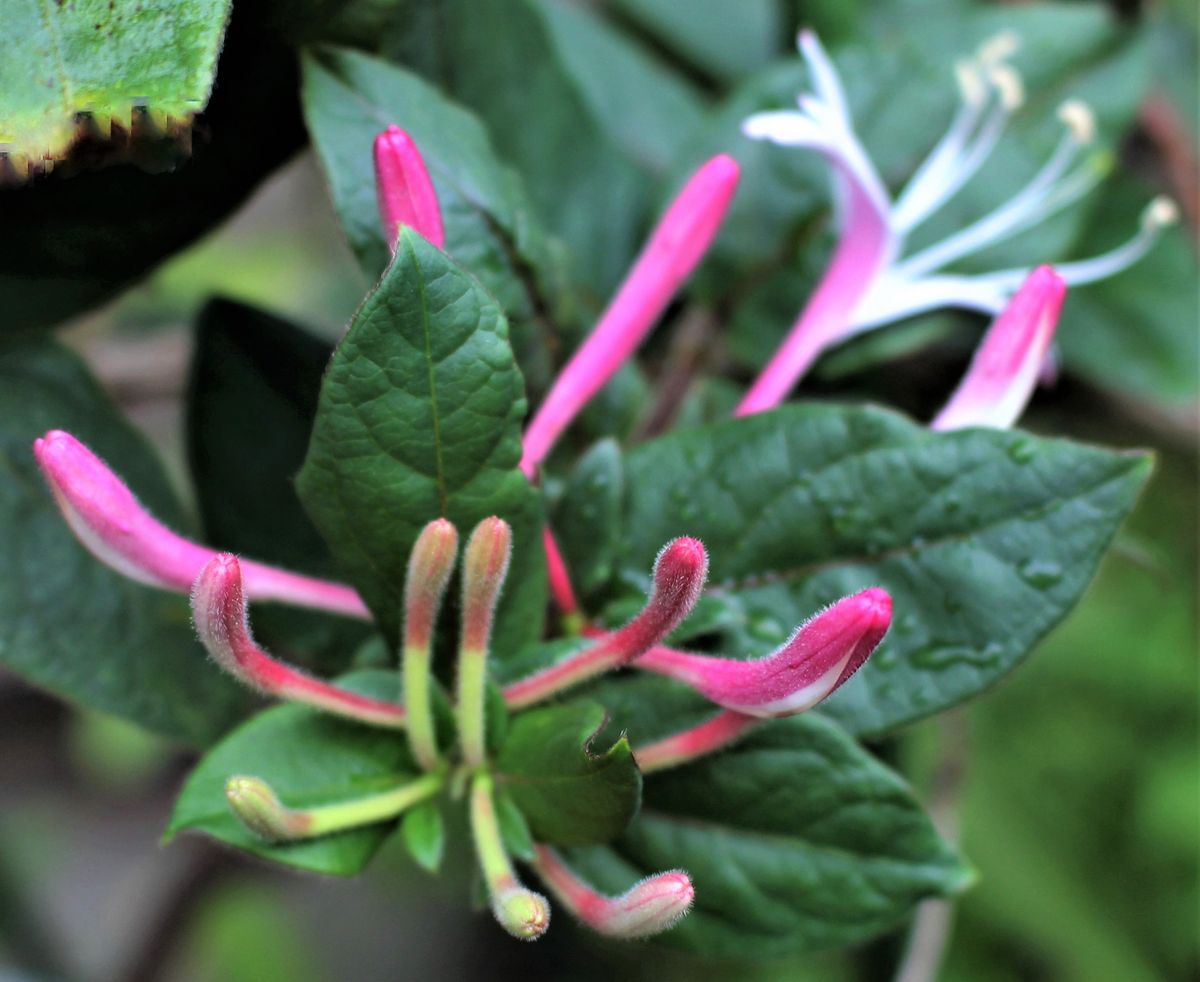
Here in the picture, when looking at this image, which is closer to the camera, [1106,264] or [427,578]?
[427,578]

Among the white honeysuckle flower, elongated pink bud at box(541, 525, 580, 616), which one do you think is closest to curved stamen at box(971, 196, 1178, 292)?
the white honeysuckle flower

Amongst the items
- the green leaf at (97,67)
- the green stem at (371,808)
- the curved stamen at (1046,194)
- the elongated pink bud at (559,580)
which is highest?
the green leaf at (97,67)

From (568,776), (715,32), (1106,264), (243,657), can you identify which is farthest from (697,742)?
(715,32)

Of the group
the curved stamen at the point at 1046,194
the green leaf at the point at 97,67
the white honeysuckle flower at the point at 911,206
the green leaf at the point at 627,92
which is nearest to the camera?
the green leaf at the point at 97,67

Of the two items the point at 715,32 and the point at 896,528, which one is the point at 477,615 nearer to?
the point at 896,528

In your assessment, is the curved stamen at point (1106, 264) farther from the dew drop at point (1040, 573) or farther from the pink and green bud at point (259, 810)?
the pink and green bud at point (259, 810)

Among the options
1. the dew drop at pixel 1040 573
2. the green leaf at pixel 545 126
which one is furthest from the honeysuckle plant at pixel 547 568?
the green leaf at pixel 545 126

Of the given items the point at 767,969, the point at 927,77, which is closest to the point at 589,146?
the point at 927,77

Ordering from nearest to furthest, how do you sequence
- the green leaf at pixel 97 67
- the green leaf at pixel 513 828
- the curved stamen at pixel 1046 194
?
1. the green leaf at pixel 97 67
2. the green leaf at pixel 513 828
3. the curved stamen at pixel 1046 194
